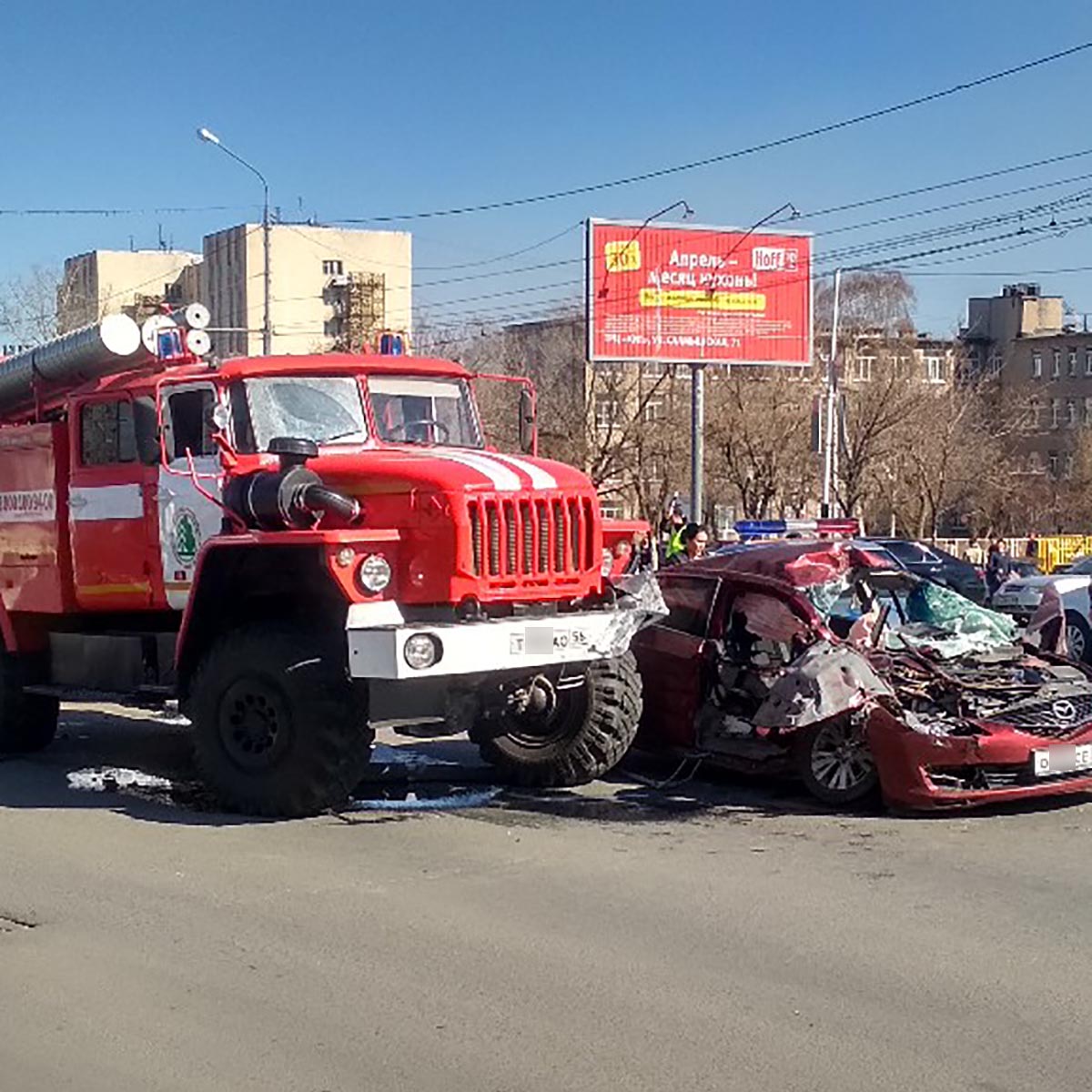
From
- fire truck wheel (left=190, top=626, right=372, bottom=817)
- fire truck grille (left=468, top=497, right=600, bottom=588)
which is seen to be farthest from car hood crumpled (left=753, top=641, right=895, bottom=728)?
fire truck wheel (left=190, top=626, right=372, bottom=817)

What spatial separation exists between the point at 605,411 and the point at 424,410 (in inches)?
1365

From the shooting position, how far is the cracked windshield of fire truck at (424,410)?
10125 mm

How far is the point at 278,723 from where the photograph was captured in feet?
29.4

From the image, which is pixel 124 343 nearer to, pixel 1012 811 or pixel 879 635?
pixel 879 635

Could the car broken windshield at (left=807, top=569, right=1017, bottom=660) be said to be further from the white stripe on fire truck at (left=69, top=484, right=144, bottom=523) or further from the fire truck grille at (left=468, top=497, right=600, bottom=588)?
the white stripe on fire truck at (left=69, top=484, right=144, bottom=523)

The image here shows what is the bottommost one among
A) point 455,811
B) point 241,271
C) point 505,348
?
point 455,811

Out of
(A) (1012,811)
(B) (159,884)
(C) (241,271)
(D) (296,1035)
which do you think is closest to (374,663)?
(B) (159,884)

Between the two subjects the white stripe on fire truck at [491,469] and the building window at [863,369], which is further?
the building window at [863,369]

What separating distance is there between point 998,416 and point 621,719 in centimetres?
5013

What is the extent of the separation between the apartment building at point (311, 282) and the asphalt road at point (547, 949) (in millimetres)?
53278

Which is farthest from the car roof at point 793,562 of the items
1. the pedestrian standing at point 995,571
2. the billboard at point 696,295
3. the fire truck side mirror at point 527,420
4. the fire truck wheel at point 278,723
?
the billboard at point 696,295

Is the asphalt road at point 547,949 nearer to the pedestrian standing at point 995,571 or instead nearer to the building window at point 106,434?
the building window at point 106,434

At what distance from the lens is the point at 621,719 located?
986cm

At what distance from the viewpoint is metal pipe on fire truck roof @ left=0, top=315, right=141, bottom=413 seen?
1074 centimetres
